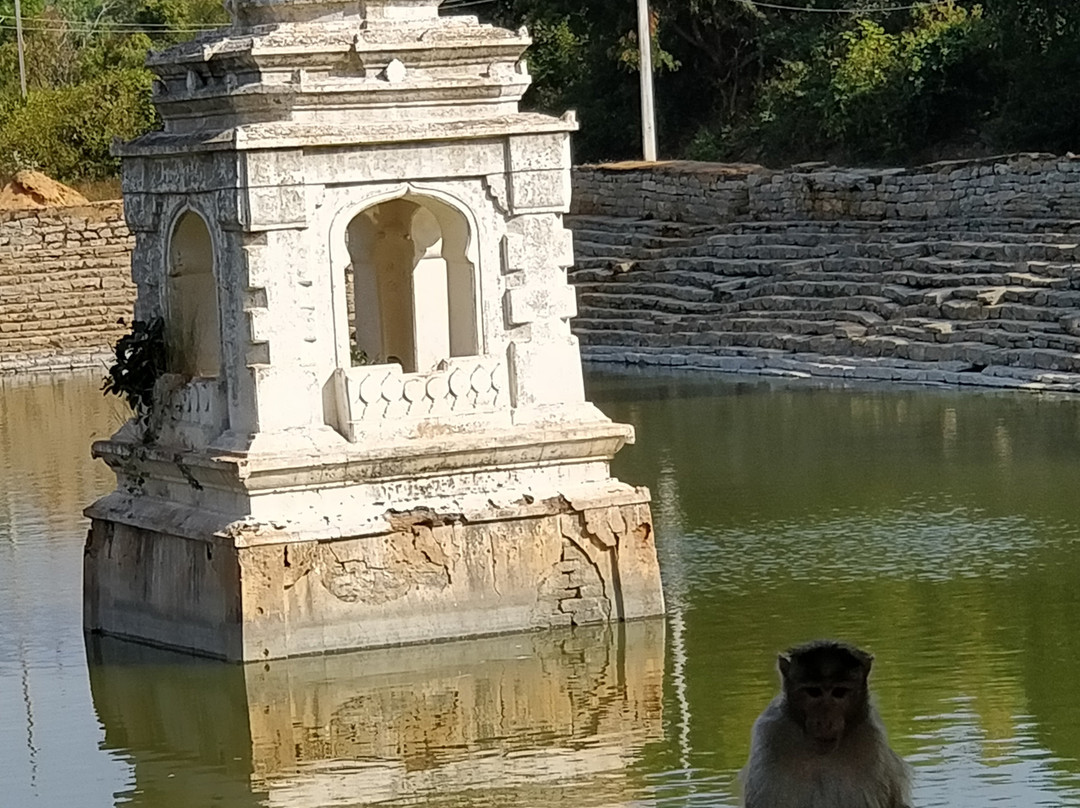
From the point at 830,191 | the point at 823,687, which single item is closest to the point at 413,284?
the point at 823,687

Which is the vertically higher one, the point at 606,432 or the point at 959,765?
the point at 606,432

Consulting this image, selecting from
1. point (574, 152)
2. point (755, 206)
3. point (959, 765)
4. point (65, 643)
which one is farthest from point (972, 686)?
point (574, 152)

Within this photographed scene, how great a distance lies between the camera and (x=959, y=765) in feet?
28.6

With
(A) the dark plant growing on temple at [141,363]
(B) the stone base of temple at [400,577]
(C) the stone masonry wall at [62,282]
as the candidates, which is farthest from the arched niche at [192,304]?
(C) the stone masonry wall at [62,282]

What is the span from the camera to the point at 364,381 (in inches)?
414

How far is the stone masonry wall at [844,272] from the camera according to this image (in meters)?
21.6

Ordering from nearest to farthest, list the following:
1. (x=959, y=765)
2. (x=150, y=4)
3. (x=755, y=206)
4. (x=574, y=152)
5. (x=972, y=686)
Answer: (x=959, y=765)
(x=972, y=686)
(x=755, y=206)
(x=574, y=152)
(x=150, y=4)

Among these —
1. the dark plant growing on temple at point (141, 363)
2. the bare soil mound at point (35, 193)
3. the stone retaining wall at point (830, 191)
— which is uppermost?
the bare soil mound at point (35, 193)

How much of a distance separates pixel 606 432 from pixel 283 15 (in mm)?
2221

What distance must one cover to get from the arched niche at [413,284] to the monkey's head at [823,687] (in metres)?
5.94

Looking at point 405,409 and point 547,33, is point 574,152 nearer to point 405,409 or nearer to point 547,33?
point 547,33

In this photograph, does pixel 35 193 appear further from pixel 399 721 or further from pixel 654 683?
pixel 399 721

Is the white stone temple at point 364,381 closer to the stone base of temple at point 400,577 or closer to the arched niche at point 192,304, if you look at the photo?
the stone base of temple at point 400,577

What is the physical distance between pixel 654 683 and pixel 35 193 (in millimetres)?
23219
